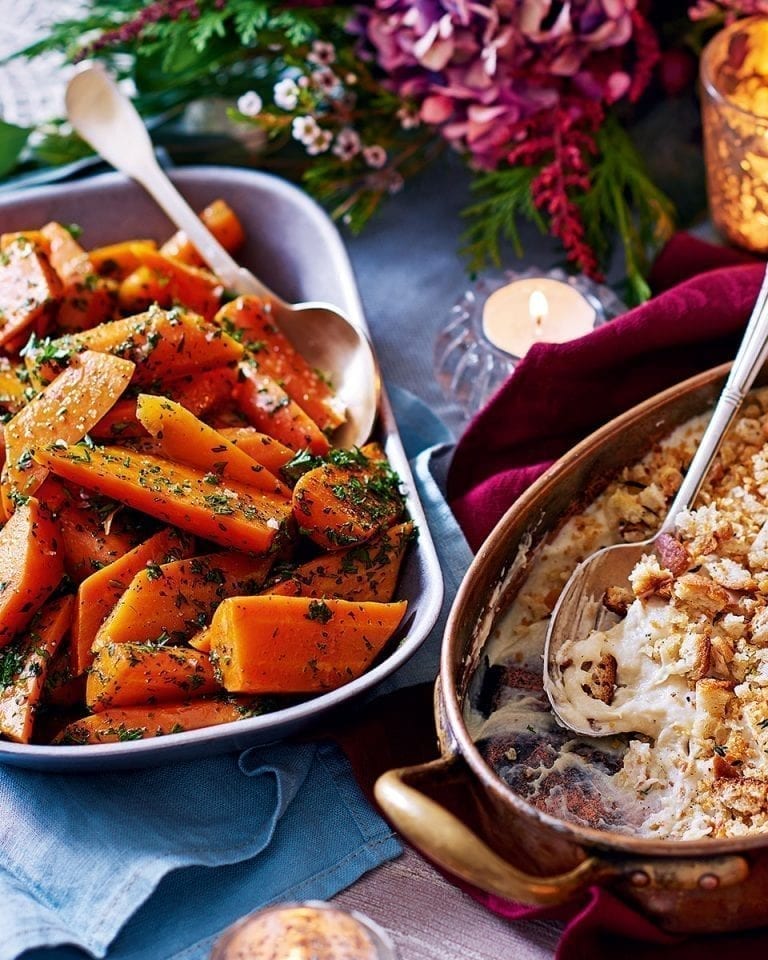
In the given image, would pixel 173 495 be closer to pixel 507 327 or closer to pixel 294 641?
pixel 294 641

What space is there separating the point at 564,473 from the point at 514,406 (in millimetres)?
277

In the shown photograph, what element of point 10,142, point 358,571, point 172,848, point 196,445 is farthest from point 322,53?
point 172,848

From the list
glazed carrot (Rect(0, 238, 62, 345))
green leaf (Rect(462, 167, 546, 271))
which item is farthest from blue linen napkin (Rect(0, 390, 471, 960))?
green leaf (Rect(462, 167, 546, 271))

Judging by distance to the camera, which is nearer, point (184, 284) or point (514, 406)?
point (514, 406)

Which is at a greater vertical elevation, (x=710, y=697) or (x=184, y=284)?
(x=184, y=284)

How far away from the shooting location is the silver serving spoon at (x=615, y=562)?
132 cm

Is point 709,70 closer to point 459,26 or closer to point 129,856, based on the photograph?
point 459,26

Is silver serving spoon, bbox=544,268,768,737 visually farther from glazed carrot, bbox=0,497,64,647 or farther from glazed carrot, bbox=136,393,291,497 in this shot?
glazed carrot, bbox=0,497,64,647

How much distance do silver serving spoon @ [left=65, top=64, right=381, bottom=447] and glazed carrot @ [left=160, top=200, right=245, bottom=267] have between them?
0.09ft

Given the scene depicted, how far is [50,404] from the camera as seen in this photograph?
56.8 inches

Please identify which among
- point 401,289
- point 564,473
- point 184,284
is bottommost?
point 401,289

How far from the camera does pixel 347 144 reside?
211 centimetres

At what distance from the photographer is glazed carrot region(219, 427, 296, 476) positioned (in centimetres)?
150

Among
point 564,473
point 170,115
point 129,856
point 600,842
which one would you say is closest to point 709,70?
point 564,473
